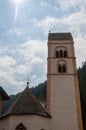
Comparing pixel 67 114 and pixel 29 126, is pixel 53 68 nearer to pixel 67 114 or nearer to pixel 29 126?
pixel 67 114

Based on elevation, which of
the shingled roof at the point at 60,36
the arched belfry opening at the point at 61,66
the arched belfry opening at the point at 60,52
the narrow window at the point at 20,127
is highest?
the shingled roof at the point at 60,36

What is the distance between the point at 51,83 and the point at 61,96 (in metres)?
2.44

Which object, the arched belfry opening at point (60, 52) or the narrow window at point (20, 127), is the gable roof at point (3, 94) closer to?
the narrow window at point (20, 127)

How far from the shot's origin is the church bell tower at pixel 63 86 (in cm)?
3067

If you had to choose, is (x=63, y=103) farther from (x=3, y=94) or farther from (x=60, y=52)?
(x=60, y=52)

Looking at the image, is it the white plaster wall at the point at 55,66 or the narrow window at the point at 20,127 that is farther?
the white plaster wall at the point at 55,66

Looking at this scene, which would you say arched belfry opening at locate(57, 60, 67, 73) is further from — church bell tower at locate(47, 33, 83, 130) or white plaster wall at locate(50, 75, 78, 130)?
white plaster wall at locate(50, 75, 78, 130)

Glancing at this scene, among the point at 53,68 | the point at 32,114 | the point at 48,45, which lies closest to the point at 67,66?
the point at 53,68

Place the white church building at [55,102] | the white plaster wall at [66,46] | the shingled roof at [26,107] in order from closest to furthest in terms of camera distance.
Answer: the white church building at [55,102]
the shingled roof at [26,107]
the white plaster wall at [66,46]

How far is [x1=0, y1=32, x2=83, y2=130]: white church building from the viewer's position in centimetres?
2828

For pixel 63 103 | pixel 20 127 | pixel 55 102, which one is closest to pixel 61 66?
pixel 55 102

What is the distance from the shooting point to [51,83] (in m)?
34.0

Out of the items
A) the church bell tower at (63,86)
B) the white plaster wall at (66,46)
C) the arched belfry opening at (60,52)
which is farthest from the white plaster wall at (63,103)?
the white plaster wall at (66,46)

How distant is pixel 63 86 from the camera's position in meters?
33.4
